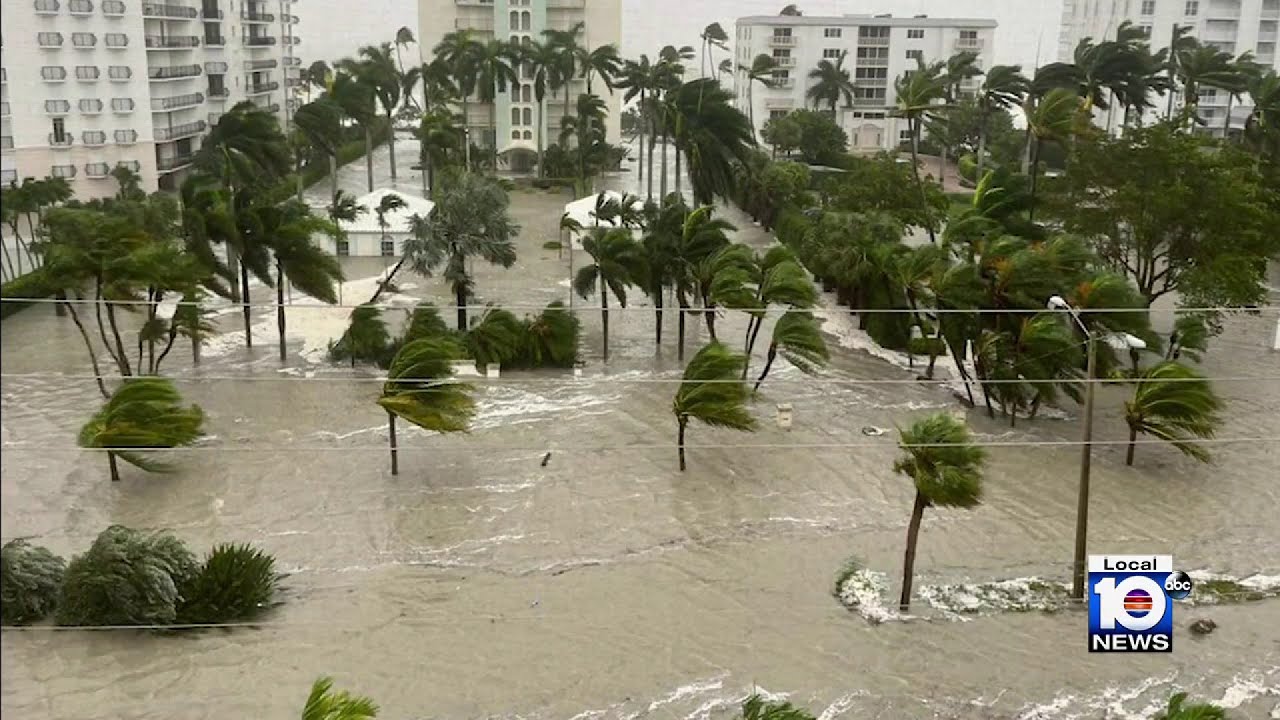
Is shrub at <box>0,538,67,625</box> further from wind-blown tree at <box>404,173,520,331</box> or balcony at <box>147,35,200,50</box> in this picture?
balcony at <box>147,35,200,50</box>

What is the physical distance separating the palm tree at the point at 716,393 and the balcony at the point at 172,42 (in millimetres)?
25590

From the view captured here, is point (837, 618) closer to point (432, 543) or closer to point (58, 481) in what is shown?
point (432, 543)

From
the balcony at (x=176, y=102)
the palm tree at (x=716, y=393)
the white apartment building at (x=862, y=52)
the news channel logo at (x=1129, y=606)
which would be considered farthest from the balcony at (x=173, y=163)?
the news channel logo at (x=1129, y=606)

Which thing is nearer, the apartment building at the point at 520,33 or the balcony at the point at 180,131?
the balcony at the point at 180,131

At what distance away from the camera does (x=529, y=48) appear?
43781 mm

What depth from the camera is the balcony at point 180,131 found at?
112 feet

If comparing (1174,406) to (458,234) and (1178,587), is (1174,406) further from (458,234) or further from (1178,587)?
(458,234)

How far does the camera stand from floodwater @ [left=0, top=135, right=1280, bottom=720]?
10898mm

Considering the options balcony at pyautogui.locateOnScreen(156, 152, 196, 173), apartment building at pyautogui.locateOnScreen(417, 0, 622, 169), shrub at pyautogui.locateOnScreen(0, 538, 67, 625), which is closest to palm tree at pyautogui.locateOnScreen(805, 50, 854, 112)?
apartment building at pyautogui.locateOnScreen(417, 0, 622, 169)

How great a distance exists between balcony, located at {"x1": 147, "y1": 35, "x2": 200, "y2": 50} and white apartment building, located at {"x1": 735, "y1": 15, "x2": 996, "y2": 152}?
2604cm

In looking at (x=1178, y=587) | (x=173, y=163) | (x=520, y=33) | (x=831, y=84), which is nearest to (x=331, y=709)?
(x=1178, y=587)

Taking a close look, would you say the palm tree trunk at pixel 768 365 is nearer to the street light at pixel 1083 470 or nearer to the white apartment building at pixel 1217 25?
the street light at pixel 1083 470

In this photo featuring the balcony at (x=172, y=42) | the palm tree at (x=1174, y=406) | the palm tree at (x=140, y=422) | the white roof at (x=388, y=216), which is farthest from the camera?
the balcony at (x=172, y=42)

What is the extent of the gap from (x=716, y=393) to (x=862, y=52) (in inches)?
1738
